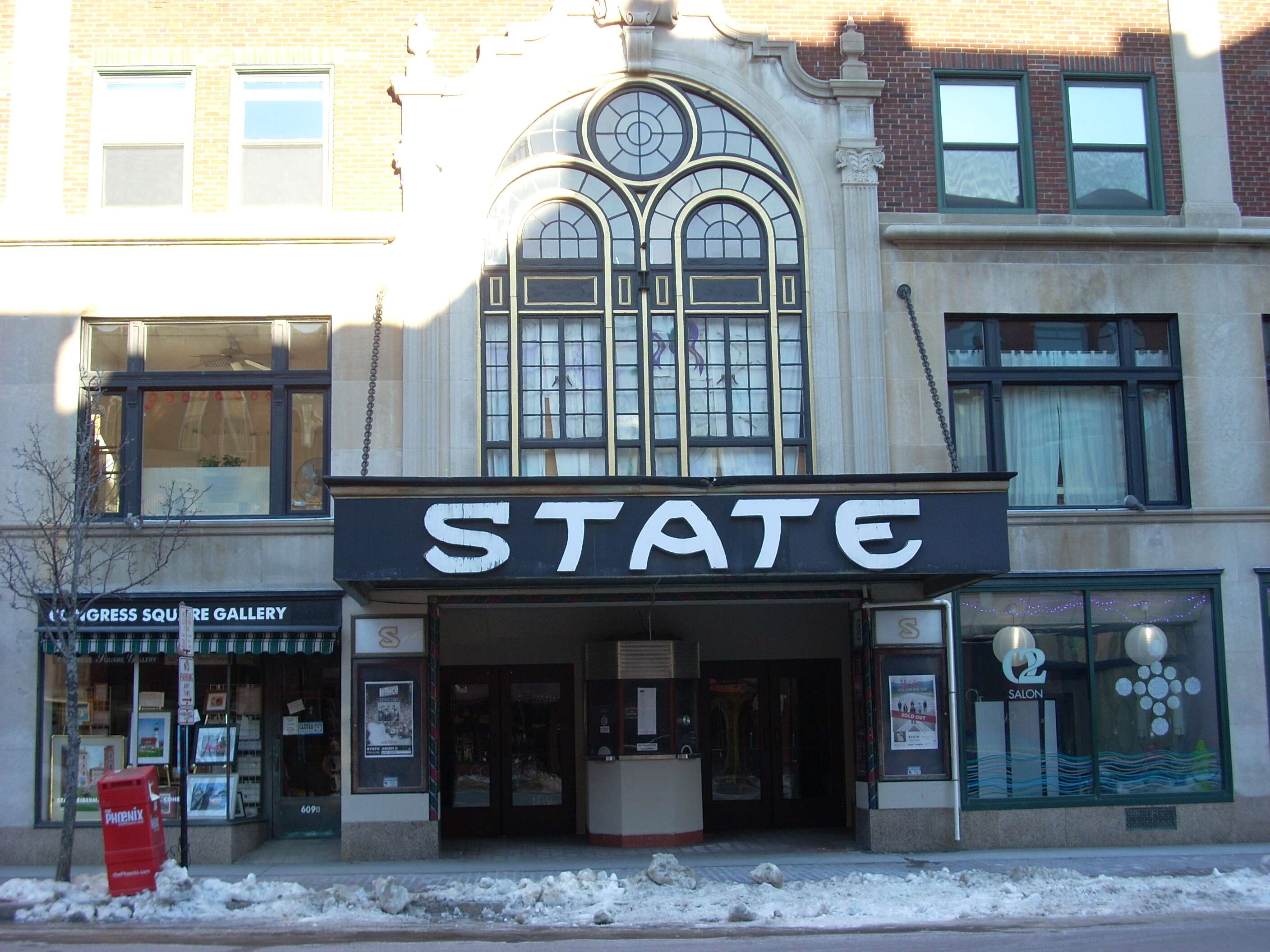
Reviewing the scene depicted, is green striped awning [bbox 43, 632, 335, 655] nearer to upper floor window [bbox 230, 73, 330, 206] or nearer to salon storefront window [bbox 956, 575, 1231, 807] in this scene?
upper floor window [bbox 230, 73, 330, 206]

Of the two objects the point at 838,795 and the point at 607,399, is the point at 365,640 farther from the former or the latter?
the point at 838,795

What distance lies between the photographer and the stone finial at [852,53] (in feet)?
55.2

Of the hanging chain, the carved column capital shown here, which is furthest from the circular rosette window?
the hanging chain

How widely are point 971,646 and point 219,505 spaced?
32.3 feet

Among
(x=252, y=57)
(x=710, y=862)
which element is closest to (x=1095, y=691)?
(x=710, y=862)

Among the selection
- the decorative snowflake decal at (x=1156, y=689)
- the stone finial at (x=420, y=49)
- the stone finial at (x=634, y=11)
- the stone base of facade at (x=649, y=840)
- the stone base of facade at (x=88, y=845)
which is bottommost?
the stone base of facade at (x=649, y=840)

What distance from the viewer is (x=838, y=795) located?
1798 centimetres

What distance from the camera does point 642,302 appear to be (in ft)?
53.7

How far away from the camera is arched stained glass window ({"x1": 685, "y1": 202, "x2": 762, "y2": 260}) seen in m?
16.7

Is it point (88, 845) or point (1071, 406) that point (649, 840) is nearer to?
point (88, 845)

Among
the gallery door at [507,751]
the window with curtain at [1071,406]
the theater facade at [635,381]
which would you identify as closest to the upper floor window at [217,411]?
the theater facade at [635,381]

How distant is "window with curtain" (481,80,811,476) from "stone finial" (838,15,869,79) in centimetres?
148

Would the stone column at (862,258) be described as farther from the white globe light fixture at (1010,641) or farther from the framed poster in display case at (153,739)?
the framed poster in display case at (153,739)

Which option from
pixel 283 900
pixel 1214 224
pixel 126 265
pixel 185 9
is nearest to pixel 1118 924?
pixel 283 900
